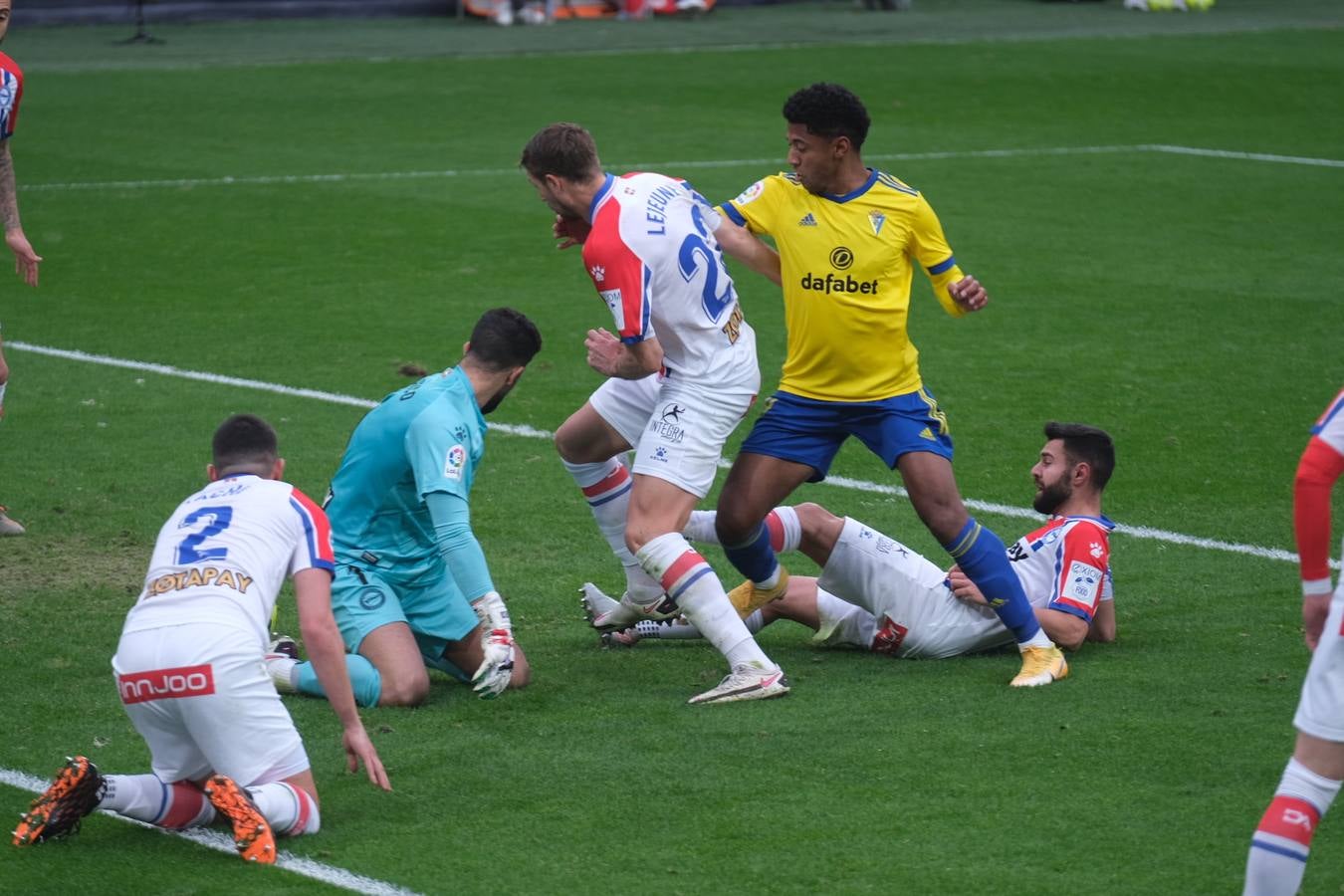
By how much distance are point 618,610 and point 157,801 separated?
96.8 inches

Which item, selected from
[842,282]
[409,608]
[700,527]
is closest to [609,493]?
[700,527]

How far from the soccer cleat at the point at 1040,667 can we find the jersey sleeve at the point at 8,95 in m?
5.45

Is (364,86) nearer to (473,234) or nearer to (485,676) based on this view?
(473,234)

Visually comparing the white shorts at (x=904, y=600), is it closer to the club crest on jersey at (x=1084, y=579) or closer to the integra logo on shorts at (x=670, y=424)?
the club crest on jersey at (x=1084, y=579)

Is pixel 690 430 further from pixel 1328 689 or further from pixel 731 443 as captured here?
pixel 731 443

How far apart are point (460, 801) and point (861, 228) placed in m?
2.64

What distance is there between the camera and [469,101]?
2380cm

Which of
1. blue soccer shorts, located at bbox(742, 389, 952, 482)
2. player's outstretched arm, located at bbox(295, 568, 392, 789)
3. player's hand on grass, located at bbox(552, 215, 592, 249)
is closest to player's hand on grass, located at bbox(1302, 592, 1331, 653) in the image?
blue soccer shorts, located at bbox(742, 389, 952, 482)

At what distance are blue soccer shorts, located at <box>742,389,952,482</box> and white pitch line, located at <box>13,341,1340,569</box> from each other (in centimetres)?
185

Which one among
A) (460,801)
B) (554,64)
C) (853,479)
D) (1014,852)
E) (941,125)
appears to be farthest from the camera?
(554,64)

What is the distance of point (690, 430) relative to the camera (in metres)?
6.80

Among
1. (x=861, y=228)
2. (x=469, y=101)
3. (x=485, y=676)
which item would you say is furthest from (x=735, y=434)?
(x=469, y=101)

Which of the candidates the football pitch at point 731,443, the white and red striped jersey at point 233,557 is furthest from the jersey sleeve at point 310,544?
the football pitch at point 731,443

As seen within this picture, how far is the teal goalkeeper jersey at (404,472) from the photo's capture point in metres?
6.52
